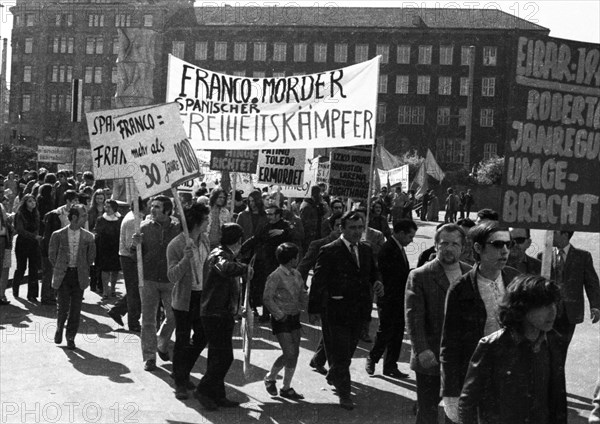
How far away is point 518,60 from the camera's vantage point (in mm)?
5430

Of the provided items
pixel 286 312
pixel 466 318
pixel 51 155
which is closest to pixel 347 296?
pixel 286 312

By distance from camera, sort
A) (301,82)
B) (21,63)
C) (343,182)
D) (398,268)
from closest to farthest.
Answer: (398,268), (301,82), (343,182), (21,63)

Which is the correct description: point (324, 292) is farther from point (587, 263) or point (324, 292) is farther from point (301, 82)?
point (301, 82)

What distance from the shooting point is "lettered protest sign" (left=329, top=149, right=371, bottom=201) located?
14.7 m

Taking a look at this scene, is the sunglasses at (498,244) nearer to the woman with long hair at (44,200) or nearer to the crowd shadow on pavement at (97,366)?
the crowd shadow on pavement at (97,366)

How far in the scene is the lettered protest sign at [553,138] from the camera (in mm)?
5438

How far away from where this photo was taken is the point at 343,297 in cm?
830

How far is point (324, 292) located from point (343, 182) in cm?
647

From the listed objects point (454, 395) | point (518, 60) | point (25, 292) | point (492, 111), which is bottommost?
point (25, 292)

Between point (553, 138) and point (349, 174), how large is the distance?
919 cm

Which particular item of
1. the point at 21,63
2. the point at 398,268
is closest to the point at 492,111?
the point at 21,63

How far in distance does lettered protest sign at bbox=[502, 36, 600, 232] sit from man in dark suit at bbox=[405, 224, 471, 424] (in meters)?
0.82

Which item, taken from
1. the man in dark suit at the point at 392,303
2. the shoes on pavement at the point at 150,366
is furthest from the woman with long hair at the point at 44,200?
the man in dark suit at the point at 392,303

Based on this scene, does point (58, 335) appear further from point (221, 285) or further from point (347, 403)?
point (347, 403)
